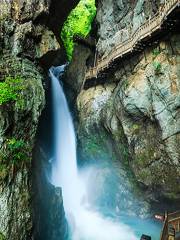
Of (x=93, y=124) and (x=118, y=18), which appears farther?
(x=93, y=124)

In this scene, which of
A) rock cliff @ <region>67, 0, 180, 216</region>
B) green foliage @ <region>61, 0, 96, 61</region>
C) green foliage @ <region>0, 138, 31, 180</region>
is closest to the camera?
green foliage @ <region>0, 138, 31, 180</region>

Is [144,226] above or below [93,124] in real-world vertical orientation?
below

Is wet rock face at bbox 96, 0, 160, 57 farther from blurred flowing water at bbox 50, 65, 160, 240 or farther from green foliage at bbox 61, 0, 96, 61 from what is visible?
blurred flowing water at bbox 50, 65, 160, 240

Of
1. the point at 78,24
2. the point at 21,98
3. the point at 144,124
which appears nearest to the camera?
the point at 21,98

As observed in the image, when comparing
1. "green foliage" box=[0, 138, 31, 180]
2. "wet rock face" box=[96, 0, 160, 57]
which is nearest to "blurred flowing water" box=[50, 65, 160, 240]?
"wet rock face" box=[96, 0, 160, 57]

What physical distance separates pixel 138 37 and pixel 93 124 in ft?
31.6

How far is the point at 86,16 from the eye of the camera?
110ft

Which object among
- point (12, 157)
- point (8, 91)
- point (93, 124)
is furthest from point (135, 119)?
point (12, 157)

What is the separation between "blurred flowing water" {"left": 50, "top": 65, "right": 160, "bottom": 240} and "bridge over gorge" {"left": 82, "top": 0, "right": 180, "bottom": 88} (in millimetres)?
5071

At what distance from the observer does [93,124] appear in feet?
86.2

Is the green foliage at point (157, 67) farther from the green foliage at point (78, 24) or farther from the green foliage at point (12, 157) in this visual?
the green foliage at point (78, 24)

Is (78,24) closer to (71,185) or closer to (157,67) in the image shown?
(157,67)

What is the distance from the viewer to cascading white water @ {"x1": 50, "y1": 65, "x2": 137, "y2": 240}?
20156mm

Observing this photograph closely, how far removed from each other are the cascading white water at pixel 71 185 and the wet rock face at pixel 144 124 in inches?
97.7
